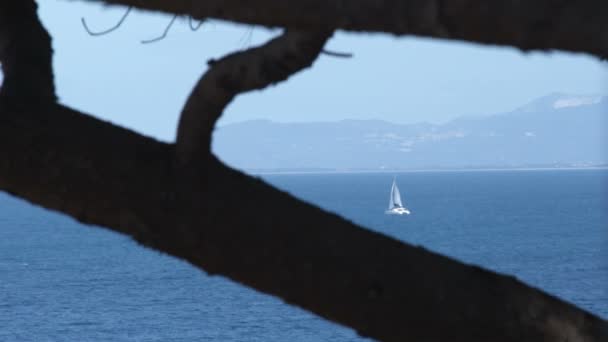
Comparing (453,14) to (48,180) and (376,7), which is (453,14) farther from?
(48,180)

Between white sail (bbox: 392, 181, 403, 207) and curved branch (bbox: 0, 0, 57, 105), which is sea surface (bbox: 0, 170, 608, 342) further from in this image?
curved branch (bbox: 0, 0, 57, 105)

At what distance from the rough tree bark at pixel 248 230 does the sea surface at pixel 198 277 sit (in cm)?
2204

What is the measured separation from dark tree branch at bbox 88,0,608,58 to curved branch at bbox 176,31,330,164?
0.29 metres

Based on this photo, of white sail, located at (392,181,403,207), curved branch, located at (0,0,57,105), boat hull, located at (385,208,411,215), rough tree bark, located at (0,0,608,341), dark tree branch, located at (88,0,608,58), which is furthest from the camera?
boat hull, located at (385,208,411,215)

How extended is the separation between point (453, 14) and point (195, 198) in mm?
931

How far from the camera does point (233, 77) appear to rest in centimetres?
212

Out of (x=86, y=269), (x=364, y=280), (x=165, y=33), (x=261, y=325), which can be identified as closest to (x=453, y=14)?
(x=364, y=280)

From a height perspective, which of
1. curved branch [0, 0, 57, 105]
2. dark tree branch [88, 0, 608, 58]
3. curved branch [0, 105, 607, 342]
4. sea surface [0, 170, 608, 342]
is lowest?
sea surface [0, 170, 608, 342]

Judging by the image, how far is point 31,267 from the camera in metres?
77.6

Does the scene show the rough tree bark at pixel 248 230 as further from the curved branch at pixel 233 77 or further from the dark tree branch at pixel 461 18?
the dark tree branch at pixel 461 18

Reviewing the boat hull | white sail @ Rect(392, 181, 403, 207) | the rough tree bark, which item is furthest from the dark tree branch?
the boat hull

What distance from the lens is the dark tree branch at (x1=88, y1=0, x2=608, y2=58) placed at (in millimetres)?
1450

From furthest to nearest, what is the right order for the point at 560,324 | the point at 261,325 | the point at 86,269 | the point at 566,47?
the point at 86,269 < the point at 261,325 < the point at 560,324 < the point at 566,47

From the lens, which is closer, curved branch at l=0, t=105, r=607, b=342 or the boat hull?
curved branch at l=0, t=105, r=607, b=342
